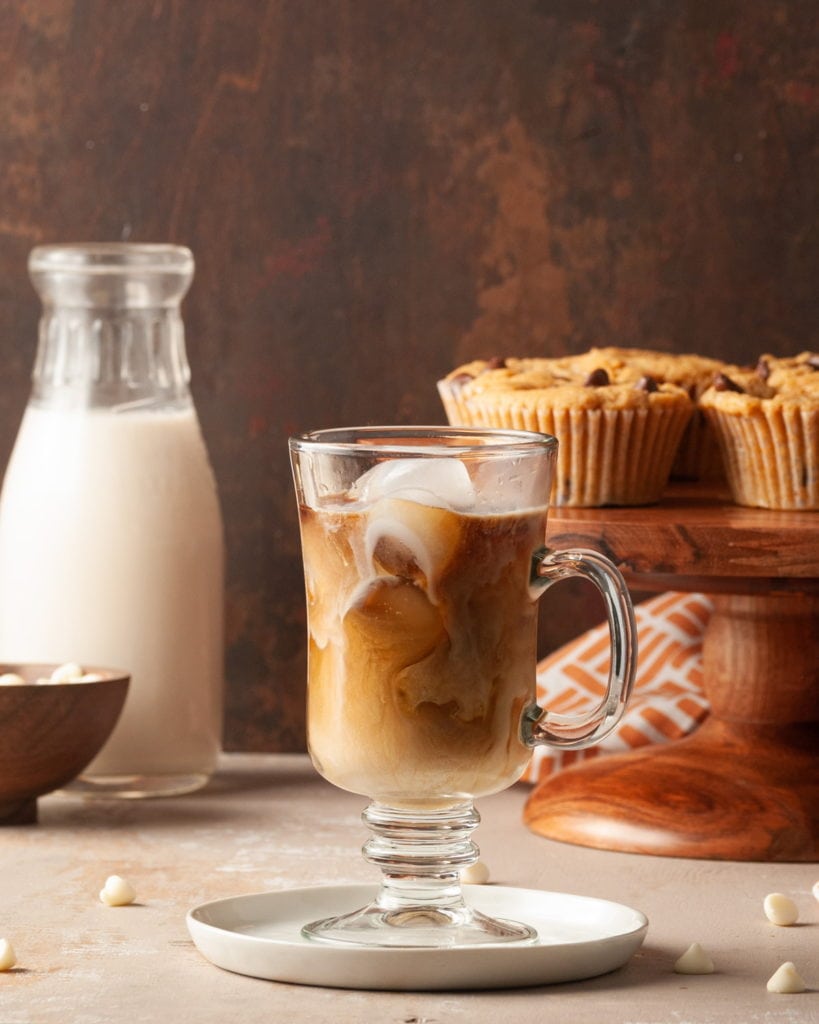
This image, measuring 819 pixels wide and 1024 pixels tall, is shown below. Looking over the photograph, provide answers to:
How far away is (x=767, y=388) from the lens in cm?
156

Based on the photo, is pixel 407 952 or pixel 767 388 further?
pixel 767 388

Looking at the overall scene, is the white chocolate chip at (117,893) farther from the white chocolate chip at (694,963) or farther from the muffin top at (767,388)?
the muffin top at (767,388)

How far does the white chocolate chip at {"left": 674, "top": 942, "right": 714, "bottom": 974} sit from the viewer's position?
107 cm

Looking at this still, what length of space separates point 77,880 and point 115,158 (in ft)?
2.90

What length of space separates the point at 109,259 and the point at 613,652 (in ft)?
2.51

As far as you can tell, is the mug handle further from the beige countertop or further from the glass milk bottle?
the glass milk bottle

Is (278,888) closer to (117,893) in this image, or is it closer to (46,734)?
(117,893)

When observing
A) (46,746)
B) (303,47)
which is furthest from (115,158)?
(46,746)

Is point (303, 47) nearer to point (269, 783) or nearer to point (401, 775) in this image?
point (269, 783)

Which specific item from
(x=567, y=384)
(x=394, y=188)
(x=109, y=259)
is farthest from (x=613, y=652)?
(x=394, y=188)

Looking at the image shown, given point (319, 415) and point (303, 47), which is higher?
point (303, 47)

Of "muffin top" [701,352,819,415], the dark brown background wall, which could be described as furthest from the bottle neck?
"muffin top" [701,352,819,415]

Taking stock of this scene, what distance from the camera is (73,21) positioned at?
1854mm

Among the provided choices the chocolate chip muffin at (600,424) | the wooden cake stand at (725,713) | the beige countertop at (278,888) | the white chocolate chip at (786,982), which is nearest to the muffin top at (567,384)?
the chocolate chip muffin at (600,424)
